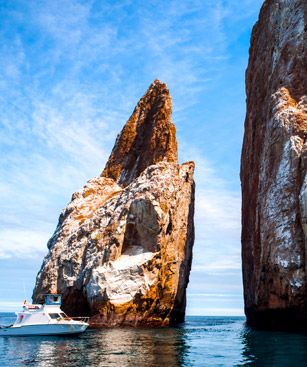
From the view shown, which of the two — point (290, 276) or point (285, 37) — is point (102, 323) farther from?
point (285, 37)

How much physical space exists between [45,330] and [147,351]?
1612 centimetres

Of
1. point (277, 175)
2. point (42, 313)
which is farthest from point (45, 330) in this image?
point (277, 175)

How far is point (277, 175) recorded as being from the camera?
52.5 meters

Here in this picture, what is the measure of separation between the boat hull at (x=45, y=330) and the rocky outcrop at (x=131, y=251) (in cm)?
941

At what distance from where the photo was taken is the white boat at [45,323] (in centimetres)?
4541

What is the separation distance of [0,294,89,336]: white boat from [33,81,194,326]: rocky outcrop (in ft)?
29.7

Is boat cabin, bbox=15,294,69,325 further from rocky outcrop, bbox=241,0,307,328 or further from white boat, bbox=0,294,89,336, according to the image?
rocky outcrop, bbox=241,0,307,328

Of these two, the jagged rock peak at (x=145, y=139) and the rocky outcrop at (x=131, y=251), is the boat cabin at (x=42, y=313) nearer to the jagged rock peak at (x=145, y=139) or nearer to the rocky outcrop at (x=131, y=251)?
the rocky outcrop at (x=131, y=251)

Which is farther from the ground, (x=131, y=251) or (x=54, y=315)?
(x=131, y=251)

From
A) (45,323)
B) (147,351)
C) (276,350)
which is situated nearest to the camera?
(276,350)

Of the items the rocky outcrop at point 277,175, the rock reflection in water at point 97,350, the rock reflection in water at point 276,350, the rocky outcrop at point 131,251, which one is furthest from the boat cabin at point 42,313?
the rocky outcrop at point 277,175

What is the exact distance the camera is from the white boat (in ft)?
149

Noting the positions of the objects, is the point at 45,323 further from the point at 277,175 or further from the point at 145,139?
the point at 145,139

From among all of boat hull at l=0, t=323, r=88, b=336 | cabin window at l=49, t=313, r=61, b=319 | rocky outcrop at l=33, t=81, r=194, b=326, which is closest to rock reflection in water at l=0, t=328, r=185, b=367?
boat hull at l=0, t=323, r=88, b=336
